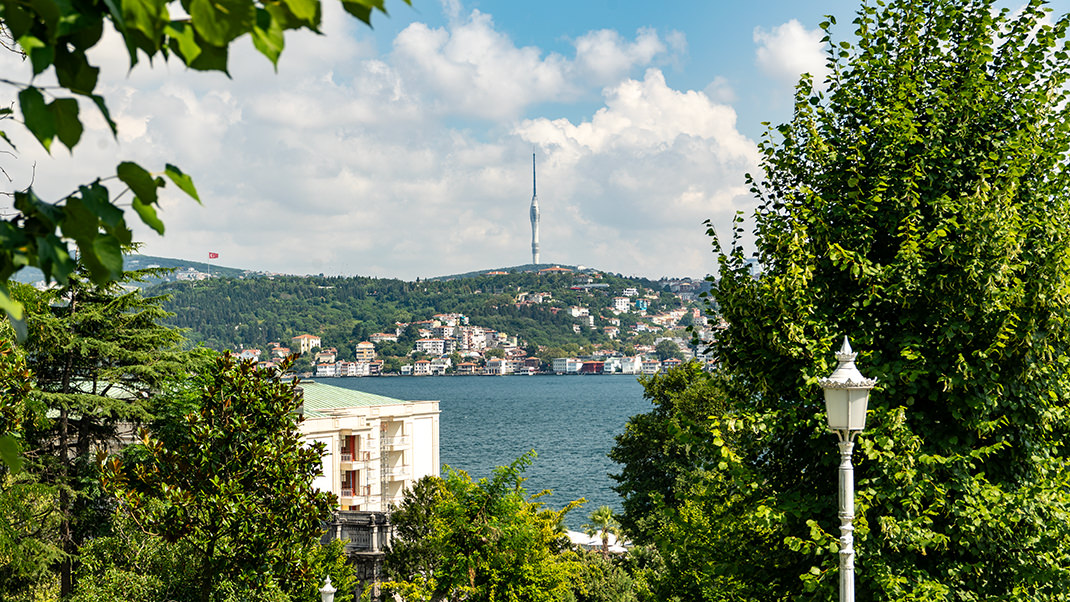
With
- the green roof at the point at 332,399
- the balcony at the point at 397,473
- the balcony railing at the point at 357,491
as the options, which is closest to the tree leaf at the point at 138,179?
the balcony railing at the point at 357,491

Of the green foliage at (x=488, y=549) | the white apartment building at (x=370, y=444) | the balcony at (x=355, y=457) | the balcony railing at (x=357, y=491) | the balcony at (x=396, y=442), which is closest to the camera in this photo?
the green foliage at (x=488, y=549)

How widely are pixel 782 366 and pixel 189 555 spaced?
36.6ft

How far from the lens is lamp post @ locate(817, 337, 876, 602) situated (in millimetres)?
7367

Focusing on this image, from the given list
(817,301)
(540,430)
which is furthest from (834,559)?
(540,430)

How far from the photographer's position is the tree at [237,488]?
14391 mm

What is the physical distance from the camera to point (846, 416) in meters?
7.40

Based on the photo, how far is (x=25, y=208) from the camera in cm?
206

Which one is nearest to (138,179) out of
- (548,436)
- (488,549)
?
(488,549)

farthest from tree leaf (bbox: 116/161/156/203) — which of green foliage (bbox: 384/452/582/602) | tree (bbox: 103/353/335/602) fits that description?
green foliage (bbox: 384/452/582/602)

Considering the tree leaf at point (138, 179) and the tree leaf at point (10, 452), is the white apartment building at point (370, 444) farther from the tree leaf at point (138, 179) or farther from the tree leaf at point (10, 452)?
the tree leaf at point (138, 179)

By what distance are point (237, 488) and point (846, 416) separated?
1038 cm

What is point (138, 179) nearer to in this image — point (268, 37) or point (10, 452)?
point (268, 37)

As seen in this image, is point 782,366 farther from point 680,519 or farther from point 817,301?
point 680,519

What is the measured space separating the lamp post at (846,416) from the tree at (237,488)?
974 centimetres
